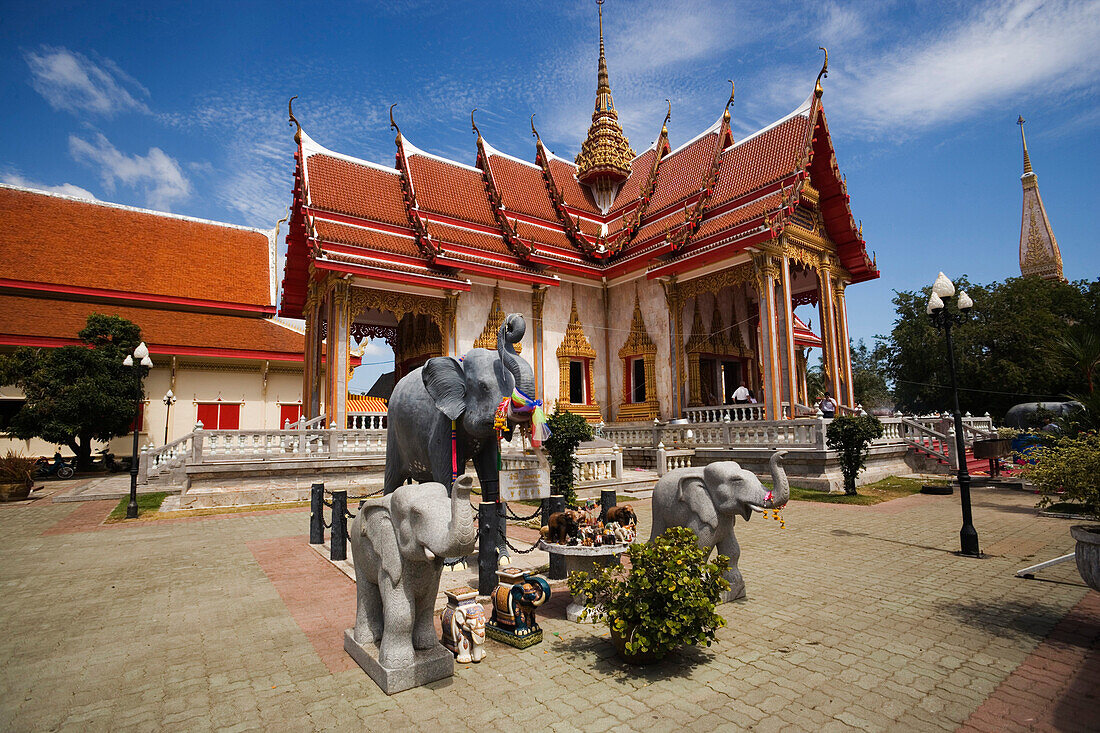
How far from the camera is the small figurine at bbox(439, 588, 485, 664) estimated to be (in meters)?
3.76

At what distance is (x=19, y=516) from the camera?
427 inches

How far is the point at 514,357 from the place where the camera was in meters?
5.69

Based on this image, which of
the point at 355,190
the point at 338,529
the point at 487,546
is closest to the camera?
the point at 487,546

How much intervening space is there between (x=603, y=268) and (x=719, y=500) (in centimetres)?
1500

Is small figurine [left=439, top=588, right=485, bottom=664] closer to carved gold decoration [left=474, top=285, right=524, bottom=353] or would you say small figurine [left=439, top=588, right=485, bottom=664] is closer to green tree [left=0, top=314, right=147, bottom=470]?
carved gold decoration [left=474, top=285, right=524, bottom=353]

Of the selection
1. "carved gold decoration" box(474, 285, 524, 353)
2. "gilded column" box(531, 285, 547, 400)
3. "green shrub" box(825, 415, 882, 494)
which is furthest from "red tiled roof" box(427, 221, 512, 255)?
"green shrub" box(825, 415, 882, 494)

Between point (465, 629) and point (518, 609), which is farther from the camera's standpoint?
point (518, 609)

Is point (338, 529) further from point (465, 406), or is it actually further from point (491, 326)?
point (491, 326)

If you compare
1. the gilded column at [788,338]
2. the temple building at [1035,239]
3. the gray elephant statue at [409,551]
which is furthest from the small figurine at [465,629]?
the temple building at [1035,239]

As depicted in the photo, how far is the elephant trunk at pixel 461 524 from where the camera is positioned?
2.97 m

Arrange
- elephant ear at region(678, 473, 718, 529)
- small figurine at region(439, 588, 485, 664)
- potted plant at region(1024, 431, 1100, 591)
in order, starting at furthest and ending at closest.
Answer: elephant ear at region(678, 473, 718, 529), potted plant at region(1024, 431, 1100, 591), small figurine at region(439, 588, 485, 664)

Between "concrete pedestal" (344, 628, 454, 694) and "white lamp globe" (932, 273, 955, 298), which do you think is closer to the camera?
"concrete pedestal" (344, 628, 454, 694)

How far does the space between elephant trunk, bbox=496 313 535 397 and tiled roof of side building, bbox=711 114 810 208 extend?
1252cm

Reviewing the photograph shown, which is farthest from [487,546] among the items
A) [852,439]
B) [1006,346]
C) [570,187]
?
[1006,346]
